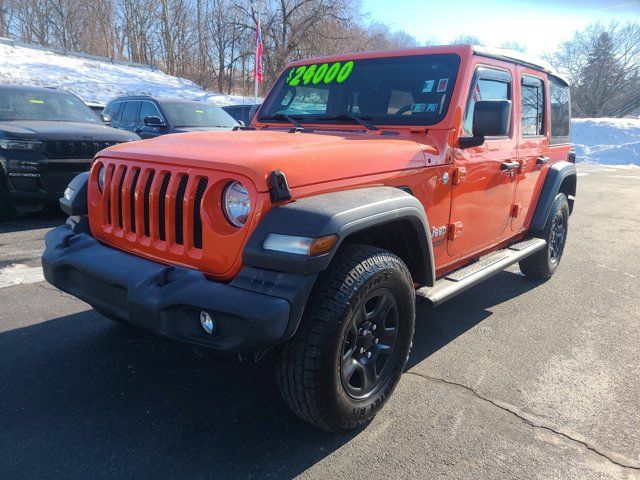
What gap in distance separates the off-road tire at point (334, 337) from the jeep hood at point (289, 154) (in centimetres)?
42

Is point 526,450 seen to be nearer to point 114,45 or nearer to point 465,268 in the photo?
point 465,268

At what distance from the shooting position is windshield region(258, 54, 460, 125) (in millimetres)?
3291


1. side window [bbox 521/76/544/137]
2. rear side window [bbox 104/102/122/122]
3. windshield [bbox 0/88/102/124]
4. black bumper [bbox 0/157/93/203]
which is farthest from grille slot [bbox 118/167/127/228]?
rear side window [bbox 104/102/122/122]

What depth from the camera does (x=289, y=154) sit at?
7.80 ft

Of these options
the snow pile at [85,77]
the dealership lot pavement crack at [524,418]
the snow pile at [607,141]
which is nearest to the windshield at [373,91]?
the dealership lot pavement crack at [524,418]

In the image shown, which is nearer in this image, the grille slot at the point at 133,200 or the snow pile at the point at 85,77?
the grille slot at the point at 133,200

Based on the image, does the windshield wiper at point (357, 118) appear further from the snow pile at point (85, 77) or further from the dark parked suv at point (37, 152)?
the snow pile at point (85, 77)

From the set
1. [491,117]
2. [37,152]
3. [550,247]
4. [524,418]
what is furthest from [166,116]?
[524,418]

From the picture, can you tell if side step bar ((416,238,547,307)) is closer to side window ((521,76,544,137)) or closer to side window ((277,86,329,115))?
side window ((521,76,544,137))

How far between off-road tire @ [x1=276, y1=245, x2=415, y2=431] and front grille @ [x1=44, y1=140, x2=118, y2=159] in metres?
5.13

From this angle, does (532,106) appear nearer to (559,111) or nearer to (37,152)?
(559,111)

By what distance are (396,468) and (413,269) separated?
1.10 meters

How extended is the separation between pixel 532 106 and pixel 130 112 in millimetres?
8022

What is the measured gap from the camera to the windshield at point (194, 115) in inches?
354
